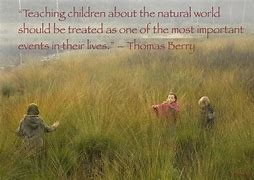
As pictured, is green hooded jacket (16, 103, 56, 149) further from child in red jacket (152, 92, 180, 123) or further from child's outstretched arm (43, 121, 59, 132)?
child in red jacket (152, 92, 180, 123)

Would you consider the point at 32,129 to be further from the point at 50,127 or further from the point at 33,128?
the point at 50,127

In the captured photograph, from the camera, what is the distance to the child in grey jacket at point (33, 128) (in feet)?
15.6

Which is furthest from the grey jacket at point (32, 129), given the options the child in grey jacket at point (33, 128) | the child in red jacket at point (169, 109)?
the child in red jacket at point (169, 109)

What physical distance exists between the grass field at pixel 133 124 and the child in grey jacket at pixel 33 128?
3.6 inches

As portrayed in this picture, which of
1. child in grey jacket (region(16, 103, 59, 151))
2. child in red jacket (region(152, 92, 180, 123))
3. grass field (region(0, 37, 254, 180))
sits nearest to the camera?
grass field (region(0, 37, 254, 180))

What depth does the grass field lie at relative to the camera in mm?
4160

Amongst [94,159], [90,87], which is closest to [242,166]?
[94,159]

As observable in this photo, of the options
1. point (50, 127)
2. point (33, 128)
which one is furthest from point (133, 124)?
point (33, 128)

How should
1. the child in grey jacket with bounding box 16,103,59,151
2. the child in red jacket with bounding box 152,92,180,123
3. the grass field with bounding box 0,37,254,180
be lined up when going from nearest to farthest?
1. the grass field with bounding box 0,37,254,180
2. the child in grey jacket with bounding box 16,103,59,151
3. the child in red jacket with bounding box 152,92,180,123

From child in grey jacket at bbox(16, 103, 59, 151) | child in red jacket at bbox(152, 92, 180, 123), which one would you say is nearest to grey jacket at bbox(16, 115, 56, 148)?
child in grey jacket at bbox(16, 103, 59, 151)

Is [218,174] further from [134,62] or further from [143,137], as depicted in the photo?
[134,62]

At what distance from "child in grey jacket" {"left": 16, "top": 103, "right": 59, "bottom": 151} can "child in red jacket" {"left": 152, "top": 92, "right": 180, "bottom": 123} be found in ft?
3.27

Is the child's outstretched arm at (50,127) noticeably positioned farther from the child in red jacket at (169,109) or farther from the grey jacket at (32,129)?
the child in red jacket at (169,109)

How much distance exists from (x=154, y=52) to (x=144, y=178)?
5261 mm
